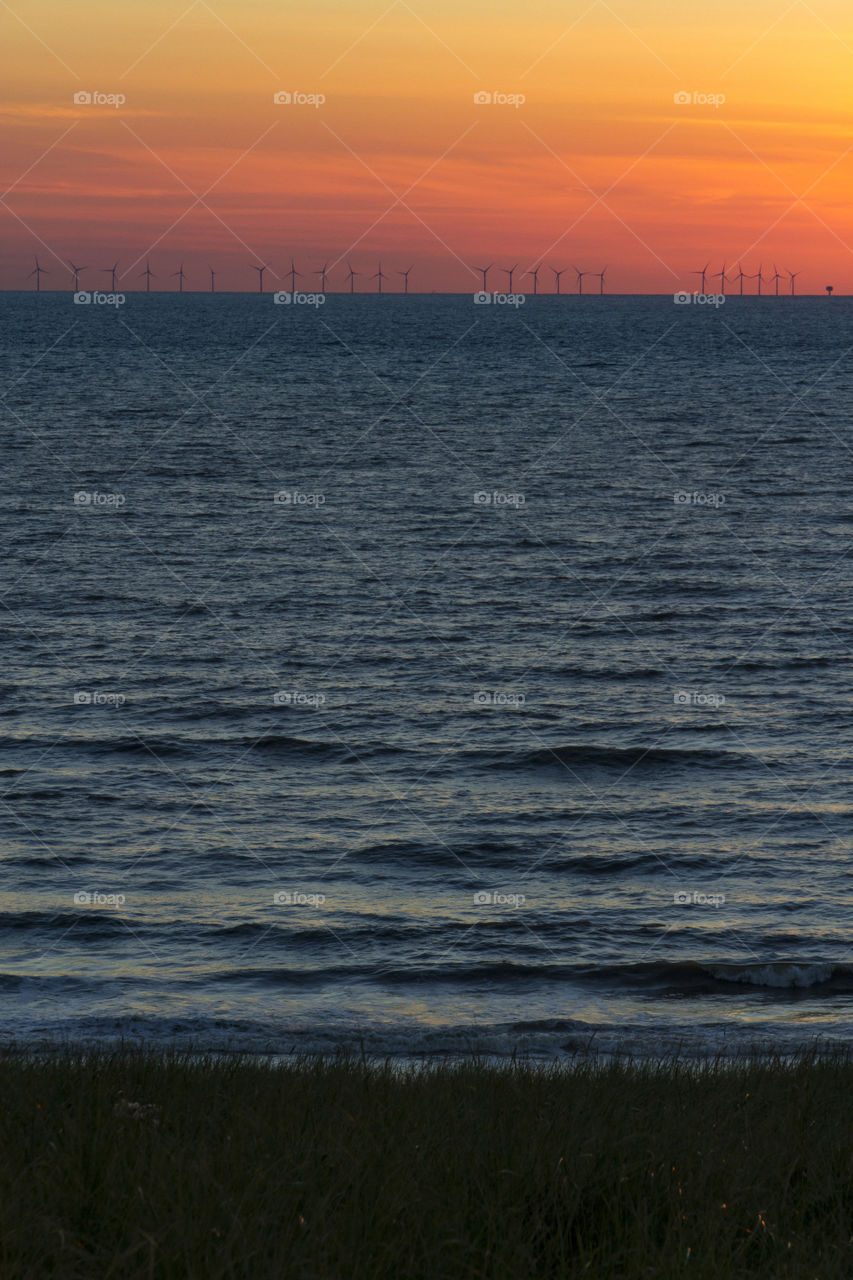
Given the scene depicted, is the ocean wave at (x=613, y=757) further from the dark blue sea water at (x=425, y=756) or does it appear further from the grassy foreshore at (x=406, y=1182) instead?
the grassy foreshore at (x=406, y=1182)

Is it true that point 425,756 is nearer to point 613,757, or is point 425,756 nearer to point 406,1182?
point 613,757

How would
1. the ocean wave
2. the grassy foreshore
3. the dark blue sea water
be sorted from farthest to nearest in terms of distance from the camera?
1. the ocean wave
2. the dark blue sea water
3. the grassy foreshore

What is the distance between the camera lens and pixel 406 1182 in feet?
21.2

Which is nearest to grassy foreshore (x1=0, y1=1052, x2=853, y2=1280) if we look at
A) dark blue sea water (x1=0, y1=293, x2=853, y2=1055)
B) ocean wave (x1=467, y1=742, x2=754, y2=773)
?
dark blue sea water (x1=0, y1=293, x2=853, y2=1055)

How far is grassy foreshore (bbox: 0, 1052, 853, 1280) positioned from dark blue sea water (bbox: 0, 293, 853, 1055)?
482 centimetres

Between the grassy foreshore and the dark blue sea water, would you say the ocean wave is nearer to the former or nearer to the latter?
the dark blue sea water

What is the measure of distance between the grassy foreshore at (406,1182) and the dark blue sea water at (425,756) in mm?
4821

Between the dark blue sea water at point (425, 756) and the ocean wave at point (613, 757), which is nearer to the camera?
the dark blue sea water at point (425, 756)

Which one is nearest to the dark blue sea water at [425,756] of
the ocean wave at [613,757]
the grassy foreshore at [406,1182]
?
the ocean wave at [613,757]

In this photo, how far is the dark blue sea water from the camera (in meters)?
17.5

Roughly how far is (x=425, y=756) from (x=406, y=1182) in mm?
20783

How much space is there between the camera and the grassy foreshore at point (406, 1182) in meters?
5.80

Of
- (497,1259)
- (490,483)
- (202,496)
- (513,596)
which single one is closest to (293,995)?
(497,1259)

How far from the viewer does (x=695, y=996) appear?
17.5 meters
